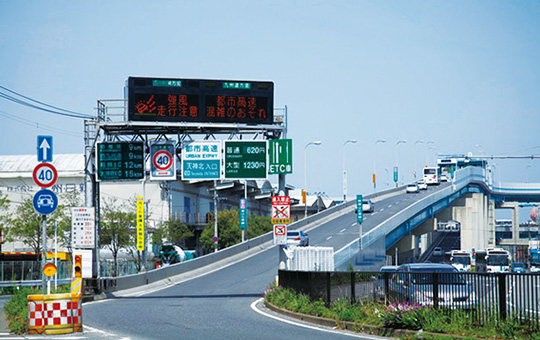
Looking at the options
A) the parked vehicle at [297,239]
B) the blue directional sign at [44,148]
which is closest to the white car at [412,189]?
the parked vehicle at [297,239]

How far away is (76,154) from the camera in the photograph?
90.9 meters

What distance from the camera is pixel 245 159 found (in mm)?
31516

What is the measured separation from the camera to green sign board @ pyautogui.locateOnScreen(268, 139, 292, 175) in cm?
3166

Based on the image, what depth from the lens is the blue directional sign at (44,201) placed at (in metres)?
16.0

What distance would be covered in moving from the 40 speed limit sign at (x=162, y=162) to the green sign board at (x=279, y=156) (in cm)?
454

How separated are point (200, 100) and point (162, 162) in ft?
11.3

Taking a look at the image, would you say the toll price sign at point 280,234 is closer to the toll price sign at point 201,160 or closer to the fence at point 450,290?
the toll price sign at point 201,160

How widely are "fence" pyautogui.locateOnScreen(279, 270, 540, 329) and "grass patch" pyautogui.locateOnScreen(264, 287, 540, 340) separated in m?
0.15

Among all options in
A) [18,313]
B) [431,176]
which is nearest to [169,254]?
[18,313]

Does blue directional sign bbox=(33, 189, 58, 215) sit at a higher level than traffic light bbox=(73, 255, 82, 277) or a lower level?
higher

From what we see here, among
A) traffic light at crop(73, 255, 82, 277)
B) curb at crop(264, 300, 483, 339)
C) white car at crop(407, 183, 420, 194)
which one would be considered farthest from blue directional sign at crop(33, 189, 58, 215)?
white car at crop(407, 183, 420, 194)

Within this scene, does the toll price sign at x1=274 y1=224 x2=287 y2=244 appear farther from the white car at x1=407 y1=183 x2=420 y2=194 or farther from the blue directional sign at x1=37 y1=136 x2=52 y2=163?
the white car at x1=407 y1=183 x2=420 y2=194

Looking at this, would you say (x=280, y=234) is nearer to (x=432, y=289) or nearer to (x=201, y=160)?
(x=201, y=160)

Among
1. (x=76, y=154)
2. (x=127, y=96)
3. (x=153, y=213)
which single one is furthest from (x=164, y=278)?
(x=76, y=154)
